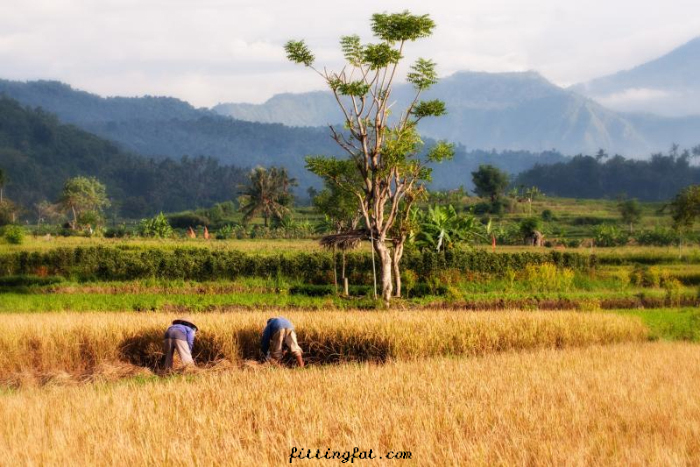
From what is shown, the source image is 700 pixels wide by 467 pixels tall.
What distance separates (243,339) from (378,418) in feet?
21.0

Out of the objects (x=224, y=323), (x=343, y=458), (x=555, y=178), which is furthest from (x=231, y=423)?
(x=555, y=178)

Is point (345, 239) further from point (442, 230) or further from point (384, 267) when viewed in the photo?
point (442, 230)

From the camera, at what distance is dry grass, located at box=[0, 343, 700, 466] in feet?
20.2

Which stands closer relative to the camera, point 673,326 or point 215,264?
A: point 673,326

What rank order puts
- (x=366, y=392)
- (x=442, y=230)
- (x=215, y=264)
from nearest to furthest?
(x=366, y=392)
(x=215, y=264)
(x=442, y=230)

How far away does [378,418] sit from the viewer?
7301mm

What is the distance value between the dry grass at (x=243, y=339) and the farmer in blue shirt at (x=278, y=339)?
910mm

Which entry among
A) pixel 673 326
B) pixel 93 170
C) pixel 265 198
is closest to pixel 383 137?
pixel 673 326

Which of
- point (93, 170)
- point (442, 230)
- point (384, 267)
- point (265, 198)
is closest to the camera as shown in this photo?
point (384, 267)

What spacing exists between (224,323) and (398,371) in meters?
4.49

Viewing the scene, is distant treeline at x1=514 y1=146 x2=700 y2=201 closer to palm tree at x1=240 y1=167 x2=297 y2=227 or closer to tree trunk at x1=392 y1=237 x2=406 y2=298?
palm tree at x1=240 y1=167 x2=297 y2=227

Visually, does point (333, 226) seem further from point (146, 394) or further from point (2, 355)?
point (146, 394)

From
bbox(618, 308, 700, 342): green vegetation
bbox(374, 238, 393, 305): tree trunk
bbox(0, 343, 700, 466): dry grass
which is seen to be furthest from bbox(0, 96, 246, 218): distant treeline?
bbox(0, 343, 700, 466): dry grass

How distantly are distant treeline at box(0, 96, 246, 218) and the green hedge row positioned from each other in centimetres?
11329
